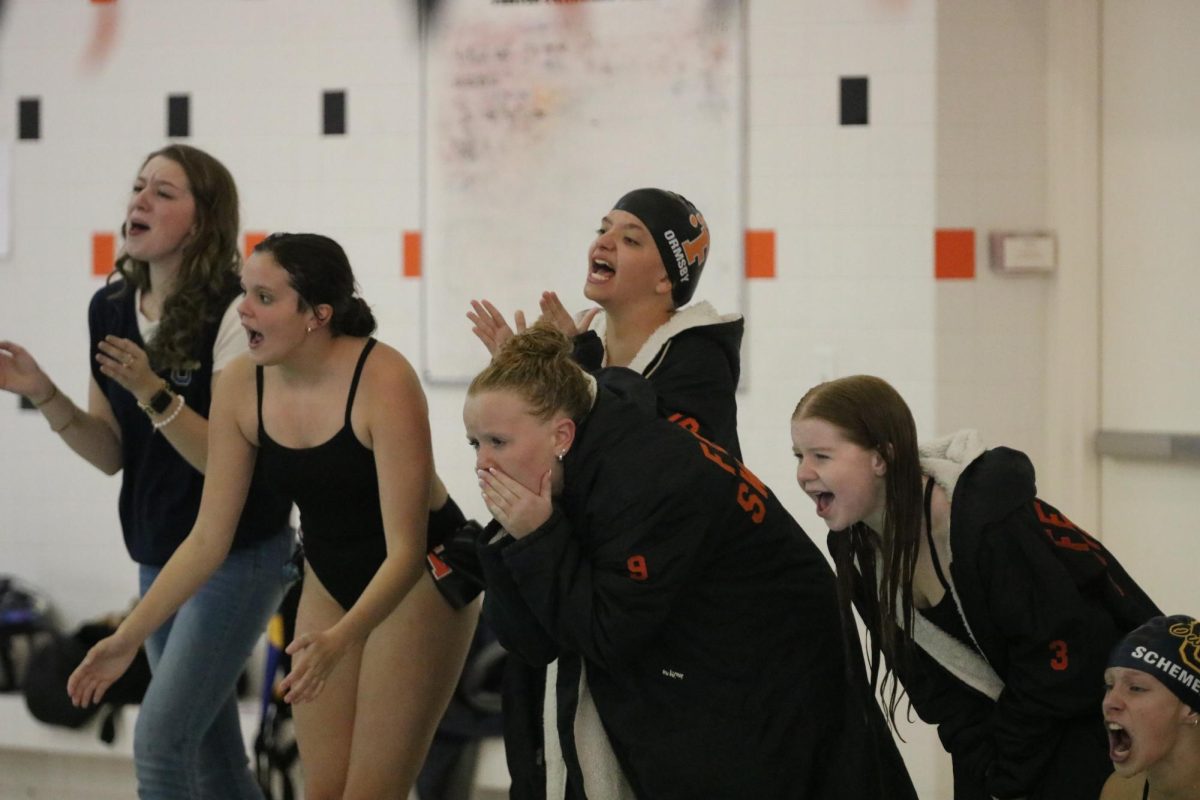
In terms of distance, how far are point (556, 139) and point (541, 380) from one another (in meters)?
2.94

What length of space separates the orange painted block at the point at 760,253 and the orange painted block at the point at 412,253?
Answer: 3.95 ft

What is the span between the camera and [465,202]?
5.38m

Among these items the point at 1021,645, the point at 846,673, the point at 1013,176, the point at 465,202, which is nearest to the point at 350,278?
the point at 846,673

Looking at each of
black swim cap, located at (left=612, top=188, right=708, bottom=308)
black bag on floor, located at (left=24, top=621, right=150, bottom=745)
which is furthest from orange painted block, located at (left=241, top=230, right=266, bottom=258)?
black swim cap, located at (left=612, top=188, right=708, bottom=308)

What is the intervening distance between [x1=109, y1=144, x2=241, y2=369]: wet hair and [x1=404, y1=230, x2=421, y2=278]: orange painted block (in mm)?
1830

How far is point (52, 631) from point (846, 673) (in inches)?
143

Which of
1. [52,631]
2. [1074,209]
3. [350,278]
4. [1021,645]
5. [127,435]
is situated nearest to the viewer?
[1021,645]

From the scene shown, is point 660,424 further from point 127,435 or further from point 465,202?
point 465,202

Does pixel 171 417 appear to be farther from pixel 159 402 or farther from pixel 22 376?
pixel 22 376

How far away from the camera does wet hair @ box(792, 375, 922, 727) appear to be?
99.4 inches

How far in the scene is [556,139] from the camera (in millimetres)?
5297

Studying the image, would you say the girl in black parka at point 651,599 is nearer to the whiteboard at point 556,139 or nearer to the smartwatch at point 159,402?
the smartwatch at point 159,402

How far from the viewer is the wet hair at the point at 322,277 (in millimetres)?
3137

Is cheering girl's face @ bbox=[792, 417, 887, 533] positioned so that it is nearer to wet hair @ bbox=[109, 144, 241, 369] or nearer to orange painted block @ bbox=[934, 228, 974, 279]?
wet hair @ bbox=[109, 144, 241, 369]
